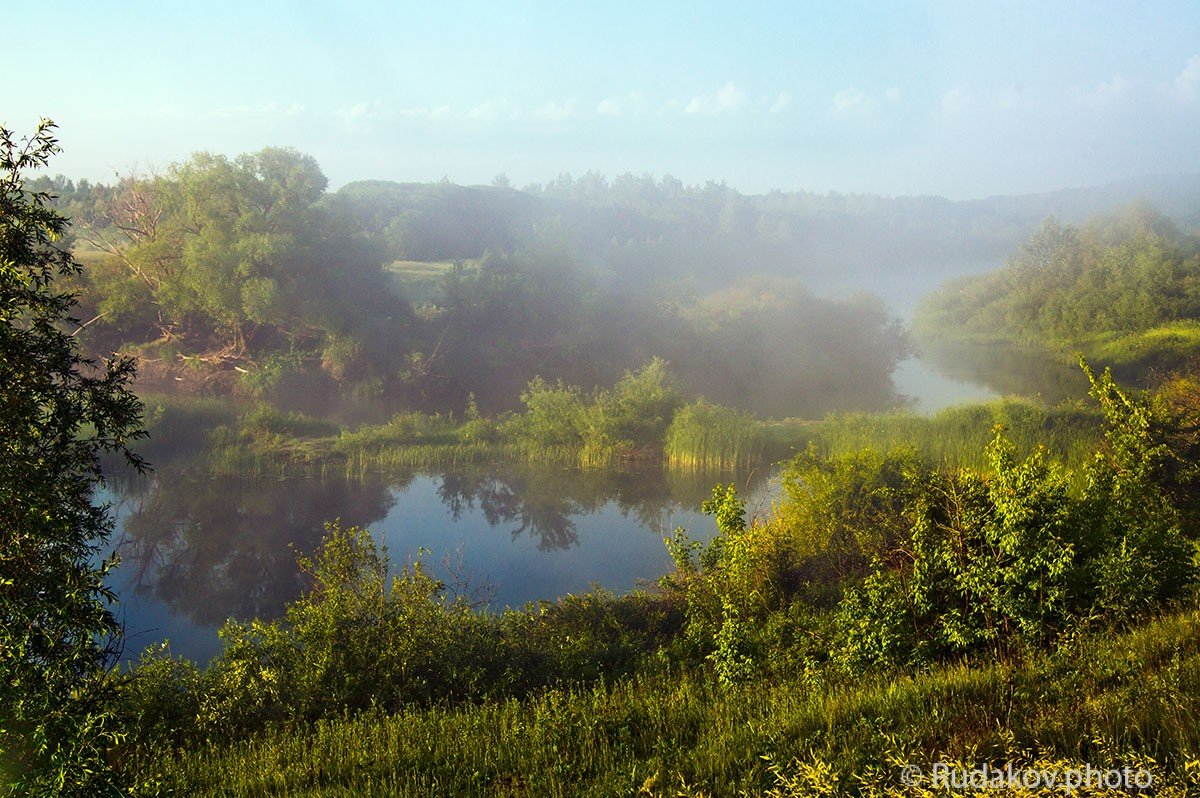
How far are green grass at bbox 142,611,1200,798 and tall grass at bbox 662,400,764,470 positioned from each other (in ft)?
41.8

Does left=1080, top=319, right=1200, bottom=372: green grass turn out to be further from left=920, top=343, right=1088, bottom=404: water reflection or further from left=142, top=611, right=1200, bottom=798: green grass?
left=142, top=611, right=1200, bottom=798: green grass

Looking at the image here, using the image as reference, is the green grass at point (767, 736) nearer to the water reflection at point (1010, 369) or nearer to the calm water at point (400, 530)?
the calm water at point (400, 530)

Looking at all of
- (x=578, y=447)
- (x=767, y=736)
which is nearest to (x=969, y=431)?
(x=578, y=447)

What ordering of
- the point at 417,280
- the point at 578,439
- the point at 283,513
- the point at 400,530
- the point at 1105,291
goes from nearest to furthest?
the point at 400,530 → the point at 283,513 → the point at 578,439 → the point at 1105,291 → the point at 417,280

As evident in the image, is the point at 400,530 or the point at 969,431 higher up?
the point at 969,431

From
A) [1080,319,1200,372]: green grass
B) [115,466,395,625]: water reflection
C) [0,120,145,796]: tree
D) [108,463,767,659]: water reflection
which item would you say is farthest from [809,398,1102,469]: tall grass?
[0,120,145,796]: tree

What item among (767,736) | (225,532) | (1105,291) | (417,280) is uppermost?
(417,280)

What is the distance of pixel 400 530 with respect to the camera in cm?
1472

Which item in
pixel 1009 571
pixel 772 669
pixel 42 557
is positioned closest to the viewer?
pixel 42 557

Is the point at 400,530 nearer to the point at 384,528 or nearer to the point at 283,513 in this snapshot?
Answer: the point at 384,528

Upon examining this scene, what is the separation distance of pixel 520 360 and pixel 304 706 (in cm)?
2876

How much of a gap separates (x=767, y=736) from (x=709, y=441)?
1475 cm

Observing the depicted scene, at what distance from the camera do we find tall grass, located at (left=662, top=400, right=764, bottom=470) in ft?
63.5

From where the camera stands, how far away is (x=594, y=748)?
519 centimetres
